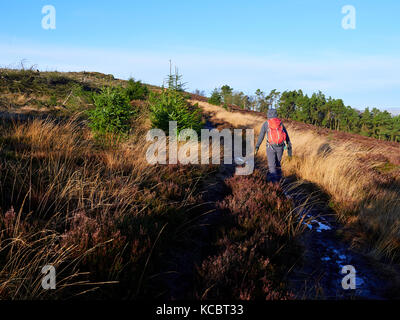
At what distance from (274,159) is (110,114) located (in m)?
5.02

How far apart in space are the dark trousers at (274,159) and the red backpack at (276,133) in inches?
7.4

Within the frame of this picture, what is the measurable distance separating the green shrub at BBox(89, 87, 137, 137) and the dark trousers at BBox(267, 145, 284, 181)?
14.3ft

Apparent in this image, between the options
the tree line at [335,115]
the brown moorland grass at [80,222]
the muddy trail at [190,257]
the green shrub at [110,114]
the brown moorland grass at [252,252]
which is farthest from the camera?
the tree line at [335,115]

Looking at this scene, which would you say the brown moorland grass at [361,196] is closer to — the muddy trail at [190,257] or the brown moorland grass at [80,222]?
the muddy trail at [190,257]

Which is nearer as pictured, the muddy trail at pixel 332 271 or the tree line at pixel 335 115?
the muddy trail at pixel 332 271

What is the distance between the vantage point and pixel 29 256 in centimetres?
228

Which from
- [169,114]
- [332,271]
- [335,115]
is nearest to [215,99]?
[169,114]

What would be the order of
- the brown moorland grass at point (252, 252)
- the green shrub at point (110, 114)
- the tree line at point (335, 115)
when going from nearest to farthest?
the brown moorland grass at point (252, 252)
the green shrub at point (110, 114)
the tree line at point (335, 115)

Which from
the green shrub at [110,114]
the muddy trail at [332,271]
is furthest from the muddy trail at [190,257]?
the green shrub at [110,114]

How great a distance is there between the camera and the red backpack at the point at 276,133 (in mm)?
6320

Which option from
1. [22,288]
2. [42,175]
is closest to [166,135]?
[42,175]

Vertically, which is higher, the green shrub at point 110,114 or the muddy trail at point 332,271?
the green shrub at point 110,114

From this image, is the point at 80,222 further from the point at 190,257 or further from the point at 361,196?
the point at 361,196

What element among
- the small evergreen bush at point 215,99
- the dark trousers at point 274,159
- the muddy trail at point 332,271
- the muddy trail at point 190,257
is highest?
the small evergreen bush at point 215,99
